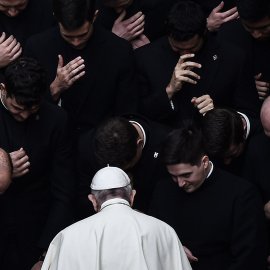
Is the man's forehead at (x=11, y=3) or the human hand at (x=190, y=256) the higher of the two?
the man's forehead at (x=11, y=3)

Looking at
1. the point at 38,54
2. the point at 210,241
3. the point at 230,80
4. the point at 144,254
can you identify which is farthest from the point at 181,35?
the point at 144,254

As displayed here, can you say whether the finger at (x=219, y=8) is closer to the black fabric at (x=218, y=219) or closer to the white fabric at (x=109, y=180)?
the black fabric at (x=218, y=219)

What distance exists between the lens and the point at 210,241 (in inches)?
225

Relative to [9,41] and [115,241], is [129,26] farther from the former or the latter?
[115,241]

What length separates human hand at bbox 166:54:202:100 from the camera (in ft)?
20.5

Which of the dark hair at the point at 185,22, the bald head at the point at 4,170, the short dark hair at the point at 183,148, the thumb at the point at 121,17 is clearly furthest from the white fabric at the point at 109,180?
the thumb at the point at 121,17

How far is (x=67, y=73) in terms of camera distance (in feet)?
20.5

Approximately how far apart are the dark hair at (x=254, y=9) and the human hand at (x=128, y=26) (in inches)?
31.6

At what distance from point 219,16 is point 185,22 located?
0.81 meters

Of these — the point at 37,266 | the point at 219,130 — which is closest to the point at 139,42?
the point at 219,130

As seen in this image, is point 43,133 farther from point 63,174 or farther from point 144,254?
point 144,254

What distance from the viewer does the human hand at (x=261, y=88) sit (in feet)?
21.6

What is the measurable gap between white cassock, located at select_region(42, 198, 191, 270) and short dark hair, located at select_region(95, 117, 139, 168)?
750 millimetres

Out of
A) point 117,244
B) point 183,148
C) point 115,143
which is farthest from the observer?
point 115,143
